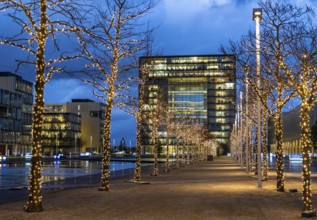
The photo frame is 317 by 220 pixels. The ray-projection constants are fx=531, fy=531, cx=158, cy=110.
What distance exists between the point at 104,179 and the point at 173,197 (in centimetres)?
440

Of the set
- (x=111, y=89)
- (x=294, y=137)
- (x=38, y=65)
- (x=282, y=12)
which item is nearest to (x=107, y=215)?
(x=38, y=65)

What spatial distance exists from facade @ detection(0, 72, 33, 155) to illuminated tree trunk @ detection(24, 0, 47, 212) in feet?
437

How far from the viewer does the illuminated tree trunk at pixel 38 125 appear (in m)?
16.2

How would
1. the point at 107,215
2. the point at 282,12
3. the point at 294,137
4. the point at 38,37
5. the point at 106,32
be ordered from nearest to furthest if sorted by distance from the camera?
the point at 107,215
the point at 38,37
the point at 282,12
the point at 106,32
the point at 294,137

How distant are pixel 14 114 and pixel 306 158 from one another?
14869 centimetres

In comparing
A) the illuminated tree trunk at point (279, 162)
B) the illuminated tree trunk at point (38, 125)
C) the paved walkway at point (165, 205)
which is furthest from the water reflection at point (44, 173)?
the illuminated tree trunk at point (279, 162)

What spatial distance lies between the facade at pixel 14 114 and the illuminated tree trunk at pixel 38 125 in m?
133

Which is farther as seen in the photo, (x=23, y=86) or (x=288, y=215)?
(x=23, y=86)

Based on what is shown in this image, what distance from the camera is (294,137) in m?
150

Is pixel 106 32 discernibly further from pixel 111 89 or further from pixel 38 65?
pixel 38 65

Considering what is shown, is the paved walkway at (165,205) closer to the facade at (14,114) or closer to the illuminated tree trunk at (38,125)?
the illuminated tree trunk at (38,125)

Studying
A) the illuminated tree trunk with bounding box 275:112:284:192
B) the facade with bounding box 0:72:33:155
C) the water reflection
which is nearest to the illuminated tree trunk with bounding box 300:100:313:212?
the illuminated tree trunk with bounding box 275:112:284:192

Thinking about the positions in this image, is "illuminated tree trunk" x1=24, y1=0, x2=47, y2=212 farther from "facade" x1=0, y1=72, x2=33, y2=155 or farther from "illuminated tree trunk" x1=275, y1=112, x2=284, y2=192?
"facade" x1=0, y1=72, x2=33, y2=155

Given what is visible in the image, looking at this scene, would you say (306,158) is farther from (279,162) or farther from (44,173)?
(44,173)
